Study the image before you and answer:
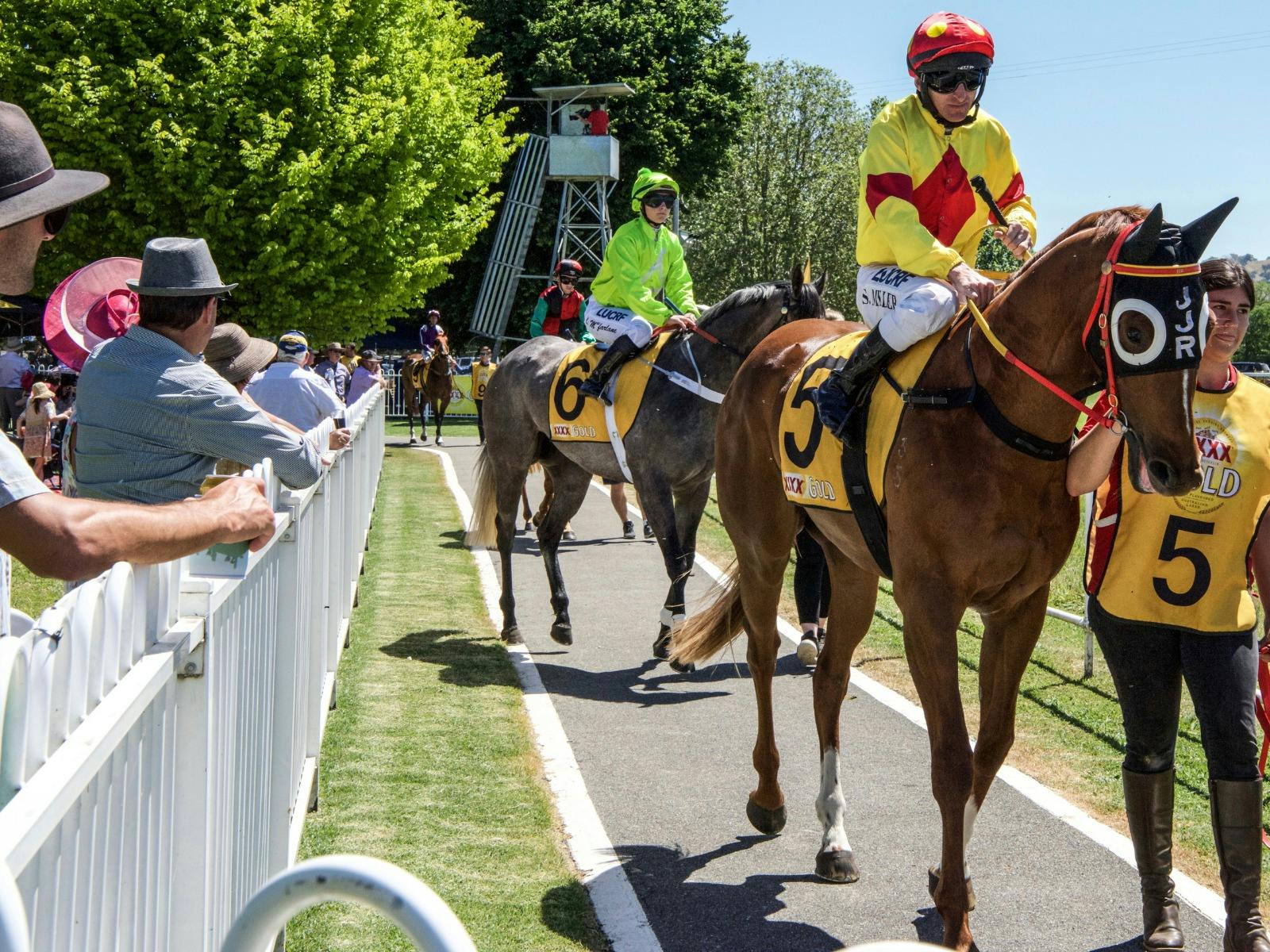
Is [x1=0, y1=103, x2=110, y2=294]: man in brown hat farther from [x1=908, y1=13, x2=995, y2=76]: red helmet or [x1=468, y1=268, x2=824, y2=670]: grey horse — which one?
[x1=468, y1=268, x2=824, y2=670]: grey horse

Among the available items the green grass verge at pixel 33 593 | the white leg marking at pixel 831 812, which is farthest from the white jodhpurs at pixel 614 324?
the white leg marking at pixel 831 812

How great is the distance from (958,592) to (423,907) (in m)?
3.14

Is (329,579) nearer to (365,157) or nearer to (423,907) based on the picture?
(423,907)

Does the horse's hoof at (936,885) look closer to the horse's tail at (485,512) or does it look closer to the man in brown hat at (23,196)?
the man in brown hat at (23,196)

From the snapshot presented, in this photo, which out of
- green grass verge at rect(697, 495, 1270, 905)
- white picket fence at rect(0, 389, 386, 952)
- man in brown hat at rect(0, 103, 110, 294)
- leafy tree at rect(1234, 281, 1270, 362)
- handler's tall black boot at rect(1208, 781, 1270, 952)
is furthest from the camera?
leafy tree at rect(1234, 281, 1270, 362)

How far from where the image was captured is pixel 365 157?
23.6 meters

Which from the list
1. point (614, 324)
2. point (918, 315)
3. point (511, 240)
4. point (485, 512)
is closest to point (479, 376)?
point (511, 240)

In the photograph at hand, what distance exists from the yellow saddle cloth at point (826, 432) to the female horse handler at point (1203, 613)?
0.65 metres

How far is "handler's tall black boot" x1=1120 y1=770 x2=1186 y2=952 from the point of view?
4125 millimetres

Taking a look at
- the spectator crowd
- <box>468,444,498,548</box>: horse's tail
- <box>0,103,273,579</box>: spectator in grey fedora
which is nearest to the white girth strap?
<box>468,444,498,548</box>: horse's tail

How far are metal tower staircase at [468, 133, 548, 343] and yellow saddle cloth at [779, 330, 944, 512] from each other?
36.3m

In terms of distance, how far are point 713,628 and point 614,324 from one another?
131 inches

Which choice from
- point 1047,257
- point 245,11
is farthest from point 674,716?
point 245,11

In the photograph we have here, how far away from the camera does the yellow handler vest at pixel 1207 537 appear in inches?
160
